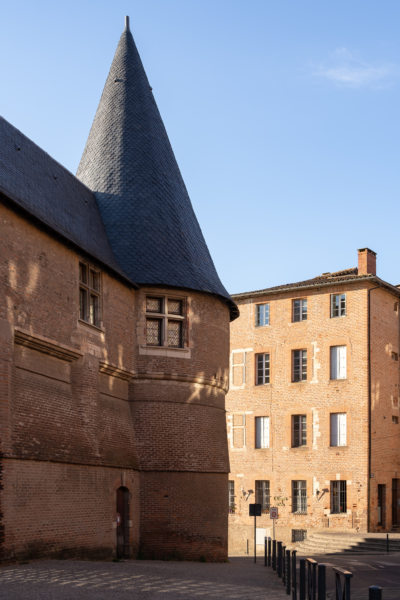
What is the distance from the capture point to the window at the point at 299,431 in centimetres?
4263

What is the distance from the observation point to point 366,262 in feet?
143

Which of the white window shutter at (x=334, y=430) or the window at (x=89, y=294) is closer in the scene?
the window at (x=89, y=294)

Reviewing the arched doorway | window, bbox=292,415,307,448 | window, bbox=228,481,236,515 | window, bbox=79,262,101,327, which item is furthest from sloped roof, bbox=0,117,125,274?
window, bbox=228,481,236,515

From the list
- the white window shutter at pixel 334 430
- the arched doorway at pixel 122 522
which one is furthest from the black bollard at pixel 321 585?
the white window shutter at pixel 334 430

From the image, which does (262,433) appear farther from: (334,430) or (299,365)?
(334,430)

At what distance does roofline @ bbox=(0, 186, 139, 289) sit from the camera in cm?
1792

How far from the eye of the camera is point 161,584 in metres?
15.7

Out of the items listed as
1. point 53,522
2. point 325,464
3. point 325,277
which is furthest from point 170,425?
point 325,277

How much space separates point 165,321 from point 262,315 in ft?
69.2

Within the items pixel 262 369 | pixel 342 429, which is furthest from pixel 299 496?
pixel 262 369

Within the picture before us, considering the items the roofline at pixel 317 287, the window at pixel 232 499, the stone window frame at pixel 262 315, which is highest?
the roofline at pixel 317 287

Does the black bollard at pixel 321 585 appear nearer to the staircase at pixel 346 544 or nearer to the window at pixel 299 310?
the staircase at pixel 346 544

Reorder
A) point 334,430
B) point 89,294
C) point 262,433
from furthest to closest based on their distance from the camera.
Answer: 1. point 262,433
2. point 334,430
3. point 89,294

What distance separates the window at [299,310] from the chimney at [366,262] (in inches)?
123
